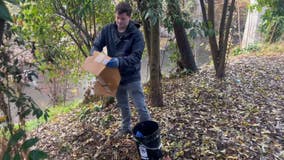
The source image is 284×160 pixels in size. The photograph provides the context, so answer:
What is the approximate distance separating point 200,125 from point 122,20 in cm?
147

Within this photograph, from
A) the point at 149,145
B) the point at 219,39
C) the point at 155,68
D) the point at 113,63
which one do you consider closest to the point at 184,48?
the point at 219,39

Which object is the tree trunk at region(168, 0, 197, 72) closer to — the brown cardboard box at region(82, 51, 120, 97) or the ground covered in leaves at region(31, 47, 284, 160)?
the ground covered in leaves at region(31, 47, 284, 160)

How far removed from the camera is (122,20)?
2.67 metres

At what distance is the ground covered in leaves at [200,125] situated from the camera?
2955mm

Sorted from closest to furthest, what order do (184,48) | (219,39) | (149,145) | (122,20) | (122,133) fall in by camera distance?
(149,145) < (122,20) < (122,133) < (219,39) < (184,48)

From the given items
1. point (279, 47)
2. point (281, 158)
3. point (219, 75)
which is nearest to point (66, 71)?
point (219, 75)

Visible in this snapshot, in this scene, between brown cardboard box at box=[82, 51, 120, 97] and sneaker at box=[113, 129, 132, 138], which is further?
sneaker at box=[113, 129, 132, 138]

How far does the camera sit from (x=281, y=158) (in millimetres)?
2861

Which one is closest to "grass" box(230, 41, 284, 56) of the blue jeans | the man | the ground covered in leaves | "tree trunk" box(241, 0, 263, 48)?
"tree trunk" box(241, 0, 263, 48)

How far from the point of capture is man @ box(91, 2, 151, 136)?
8.61ft

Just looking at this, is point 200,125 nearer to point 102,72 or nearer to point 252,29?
point 102,72

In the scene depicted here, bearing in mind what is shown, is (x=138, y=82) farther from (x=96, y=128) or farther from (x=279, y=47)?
Answer: (x=279, y=47)

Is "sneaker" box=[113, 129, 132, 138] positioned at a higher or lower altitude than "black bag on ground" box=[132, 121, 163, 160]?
lower

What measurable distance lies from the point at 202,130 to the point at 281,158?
2.61 ft
